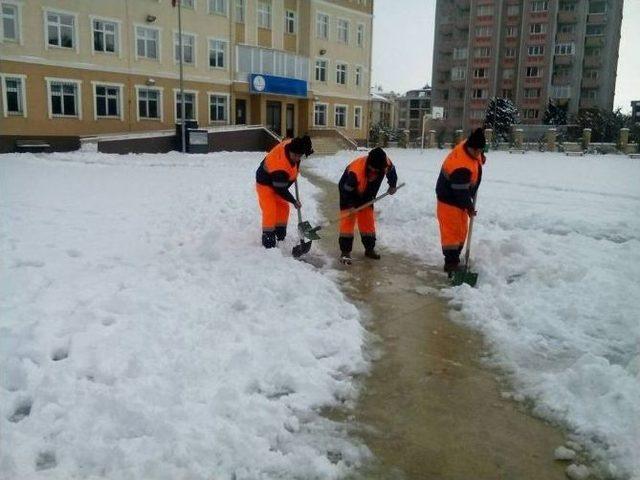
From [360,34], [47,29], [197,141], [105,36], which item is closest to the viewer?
[47,29]

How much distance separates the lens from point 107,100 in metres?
26.6

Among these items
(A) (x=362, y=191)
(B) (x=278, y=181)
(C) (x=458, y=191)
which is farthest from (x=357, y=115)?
(C) (x=458, y=191)

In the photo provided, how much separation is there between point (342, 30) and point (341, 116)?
566 cm

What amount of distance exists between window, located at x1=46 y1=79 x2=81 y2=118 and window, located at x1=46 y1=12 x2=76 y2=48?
1666 mm

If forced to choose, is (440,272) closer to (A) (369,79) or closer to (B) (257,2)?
(B) (257,2)

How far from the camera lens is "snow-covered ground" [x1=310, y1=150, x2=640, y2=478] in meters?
3.41

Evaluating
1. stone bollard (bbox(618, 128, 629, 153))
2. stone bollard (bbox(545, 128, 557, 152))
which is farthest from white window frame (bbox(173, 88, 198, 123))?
stone bollard (bbox(618, 128, 629, 153))

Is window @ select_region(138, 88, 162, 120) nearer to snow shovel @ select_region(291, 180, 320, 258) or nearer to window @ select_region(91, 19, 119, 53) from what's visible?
window @ select_region(91, 19, 119, 53)

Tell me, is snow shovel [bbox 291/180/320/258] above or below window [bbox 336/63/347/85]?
below

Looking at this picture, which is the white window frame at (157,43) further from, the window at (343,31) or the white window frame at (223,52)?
the window at (343,31)

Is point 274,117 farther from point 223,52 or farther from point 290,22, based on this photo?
point 290,22

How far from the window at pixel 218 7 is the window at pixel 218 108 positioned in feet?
14.6

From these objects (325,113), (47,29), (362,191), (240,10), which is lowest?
(362,191)

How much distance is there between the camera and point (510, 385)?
12.7ft
